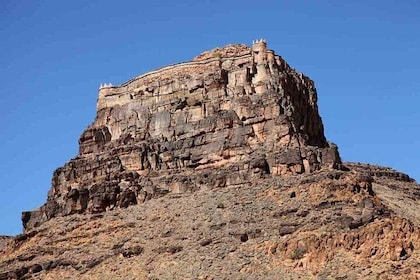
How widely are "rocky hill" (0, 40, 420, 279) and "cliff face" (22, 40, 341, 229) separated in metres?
0.13

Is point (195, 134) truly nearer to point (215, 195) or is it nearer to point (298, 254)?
point (215, 195)

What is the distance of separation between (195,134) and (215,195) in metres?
10.7

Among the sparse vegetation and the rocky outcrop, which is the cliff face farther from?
the sparse vegetation

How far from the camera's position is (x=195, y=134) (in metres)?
96.9

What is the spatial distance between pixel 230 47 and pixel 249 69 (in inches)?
515

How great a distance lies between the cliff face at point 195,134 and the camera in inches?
3558

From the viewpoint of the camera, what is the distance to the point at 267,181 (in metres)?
86.2

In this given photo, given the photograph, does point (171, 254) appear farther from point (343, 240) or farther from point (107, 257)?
point (343, 240)

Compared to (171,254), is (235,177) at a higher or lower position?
→ higher

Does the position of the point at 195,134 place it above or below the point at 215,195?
above

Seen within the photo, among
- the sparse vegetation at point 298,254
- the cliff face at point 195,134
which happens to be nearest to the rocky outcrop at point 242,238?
the sparse vegetation at point 298,254

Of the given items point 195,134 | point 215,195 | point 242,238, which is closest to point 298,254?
point 242,238

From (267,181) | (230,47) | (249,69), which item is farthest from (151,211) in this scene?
(230,47)

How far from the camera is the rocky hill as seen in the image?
240ft
